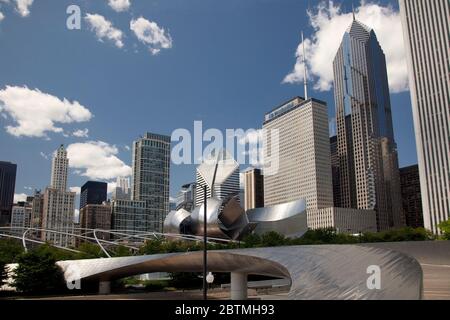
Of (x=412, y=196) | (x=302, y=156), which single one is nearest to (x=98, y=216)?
(x=302, y=156)

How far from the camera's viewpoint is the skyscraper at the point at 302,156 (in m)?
152

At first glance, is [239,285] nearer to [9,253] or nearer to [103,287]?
[103,287]

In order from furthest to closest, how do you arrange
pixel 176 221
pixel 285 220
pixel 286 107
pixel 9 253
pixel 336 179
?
pixel 336 179 < pixel 286 107 < pixel 176 221 < pixel 285 220 < pixel 9 253

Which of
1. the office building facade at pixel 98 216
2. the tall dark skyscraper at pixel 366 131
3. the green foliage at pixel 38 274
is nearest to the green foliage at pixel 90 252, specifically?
the green foliage at pixel 38 274

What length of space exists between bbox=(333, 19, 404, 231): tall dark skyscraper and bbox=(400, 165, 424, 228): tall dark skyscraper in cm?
433

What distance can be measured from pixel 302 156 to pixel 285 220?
255ft

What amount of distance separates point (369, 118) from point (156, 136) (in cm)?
8948

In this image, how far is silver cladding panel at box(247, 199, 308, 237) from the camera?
83500 millimetres

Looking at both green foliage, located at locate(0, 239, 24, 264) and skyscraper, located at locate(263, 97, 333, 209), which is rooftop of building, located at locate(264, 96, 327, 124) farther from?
green foliage, located at locate(0, 239, 24, 264)

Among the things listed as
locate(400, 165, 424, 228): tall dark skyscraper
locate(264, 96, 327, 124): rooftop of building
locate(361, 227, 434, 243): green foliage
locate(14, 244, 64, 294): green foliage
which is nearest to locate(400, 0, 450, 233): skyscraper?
locate(361, 227, 434, 243): green foliage

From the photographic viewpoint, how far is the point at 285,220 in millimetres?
83875

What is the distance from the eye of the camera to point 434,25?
99812 millimetres
